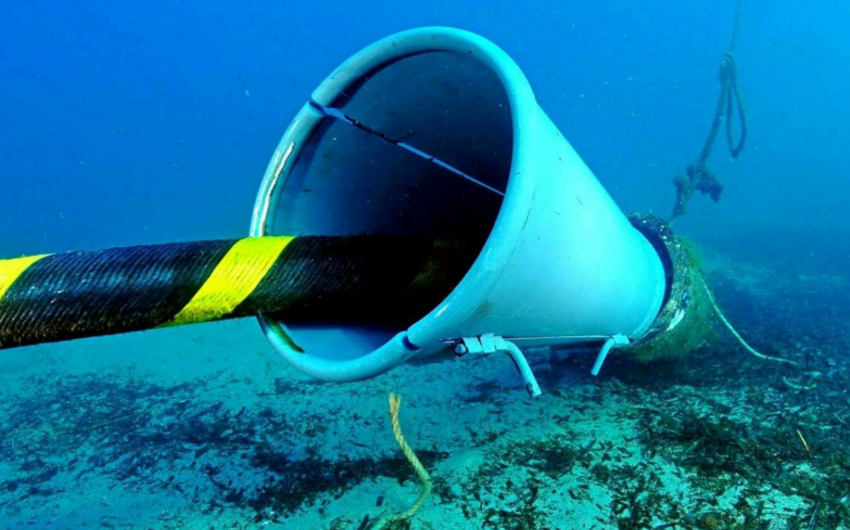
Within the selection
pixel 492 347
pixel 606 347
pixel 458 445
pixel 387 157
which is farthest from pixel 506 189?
pixel 458 445

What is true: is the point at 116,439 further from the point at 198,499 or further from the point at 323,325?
the point at 323,325

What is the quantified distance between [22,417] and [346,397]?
228 centimetres

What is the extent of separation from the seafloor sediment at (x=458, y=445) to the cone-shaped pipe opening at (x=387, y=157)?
910mm

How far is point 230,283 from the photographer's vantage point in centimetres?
Result: 148

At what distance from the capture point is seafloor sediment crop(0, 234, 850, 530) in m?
2.36

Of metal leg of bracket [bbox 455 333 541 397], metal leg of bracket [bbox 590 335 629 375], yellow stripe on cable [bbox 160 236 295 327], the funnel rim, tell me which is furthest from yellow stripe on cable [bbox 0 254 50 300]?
metal leg of bracket [bbox 590 335 629 375]

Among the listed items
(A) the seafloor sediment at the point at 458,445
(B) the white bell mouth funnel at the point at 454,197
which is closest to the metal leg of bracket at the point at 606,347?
(B) the white bell mouth funnel at the point at 454,197

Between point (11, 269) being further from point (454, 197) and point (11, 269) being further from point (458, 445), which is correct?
point (458, 445)

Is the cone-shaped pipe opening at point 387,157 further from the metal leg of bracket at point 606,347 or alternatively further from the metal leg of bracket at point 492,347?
the metal leg of bracket at point 606,347

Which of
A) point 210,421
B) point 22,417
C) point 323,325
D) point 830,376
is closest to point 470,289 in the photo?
point 323,325

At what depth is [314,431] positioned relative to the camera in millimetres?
3119

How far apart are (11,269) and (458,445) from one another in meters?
2.16

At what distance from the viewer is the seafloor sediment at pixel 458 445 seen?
236 centimetres

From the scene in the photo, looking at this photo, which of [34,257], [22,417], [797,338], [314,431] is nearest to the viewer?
[34,257]
